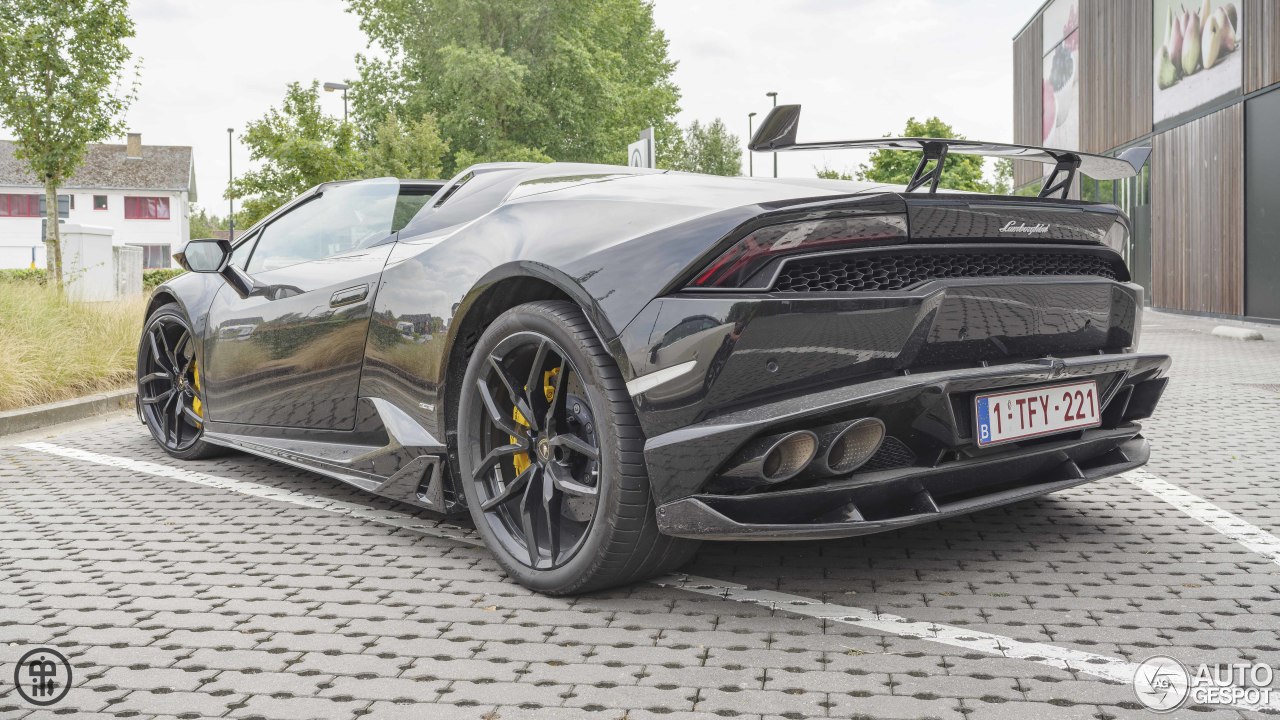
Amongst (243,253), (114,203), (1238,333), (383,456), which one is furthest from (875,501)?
(114,203)

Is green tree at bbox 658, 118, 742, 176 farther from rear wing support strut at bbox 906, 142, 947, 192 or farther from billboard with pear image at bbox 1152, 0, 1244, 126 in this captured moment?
rear wing support strut at bbox 906, 142, 947, 192

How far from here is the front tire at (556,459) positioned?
9.30 feet

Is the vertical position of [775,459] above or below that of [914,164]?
below

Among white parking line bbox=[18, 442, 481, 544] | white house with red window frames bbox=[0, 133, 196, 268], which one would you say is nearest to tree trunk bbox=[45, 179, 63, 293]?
white parking line bbox=[18, 442, 481, 544]


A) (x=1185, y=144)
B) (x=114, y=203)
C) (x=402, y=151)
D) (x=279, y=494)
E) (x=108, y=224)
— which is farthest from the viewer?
(x=114, y=203)

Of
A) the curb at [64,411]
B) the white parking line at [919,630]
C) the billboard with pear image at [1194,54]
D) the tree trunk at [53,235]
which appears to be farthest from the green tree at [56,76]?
the billboard with pear image at [1194,54]

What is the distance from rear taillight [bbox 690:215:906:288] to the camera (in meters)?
2.68

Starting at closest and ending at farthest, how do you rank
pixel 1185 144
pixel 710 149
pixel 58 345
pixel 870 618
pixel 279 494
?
pixel 870 618 < pixel 279 494 < pixel 58 345 < pixel 1185 144 < pixel 710 149

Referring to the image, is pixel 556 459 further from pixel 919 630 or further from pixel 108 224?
pixel 108 224

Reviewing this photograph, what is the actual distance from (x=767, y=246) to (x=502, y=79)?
33230 millimetres

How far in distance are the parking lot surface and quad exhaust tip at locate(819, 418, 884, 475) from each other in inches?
16.9

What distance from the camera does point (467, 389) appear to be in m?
3.34

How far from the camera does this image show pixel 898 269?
9.29 ft

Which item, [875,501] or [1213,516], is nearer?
[875,501]
